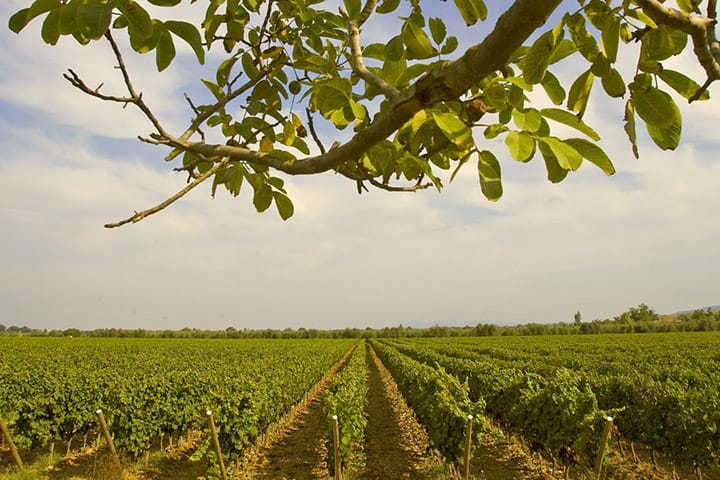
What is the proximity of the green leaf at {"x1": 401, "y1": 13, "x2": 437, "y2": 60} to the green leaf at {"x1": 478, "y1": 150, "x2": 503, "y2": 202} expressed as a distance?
0.73 feet

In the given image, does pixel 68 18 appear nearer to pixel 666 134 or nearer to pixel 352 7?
pixel 352 7

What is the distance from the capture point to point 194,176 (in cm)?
130

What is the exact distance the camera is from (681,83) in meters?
0.67

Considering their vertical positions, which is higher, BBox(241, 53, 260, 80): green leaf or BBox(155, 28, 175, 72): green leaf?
BBox(241, 53, 260, 80): green leaf

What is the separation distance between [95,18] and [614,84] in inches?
34.4

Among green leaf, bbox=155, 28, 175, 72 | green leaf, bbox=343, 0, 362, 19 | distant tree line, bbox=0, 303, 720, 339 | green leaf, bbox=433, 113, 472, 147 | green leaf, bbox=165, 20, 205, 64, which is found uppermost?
green leaf, bbox=343, 0, 362, 19

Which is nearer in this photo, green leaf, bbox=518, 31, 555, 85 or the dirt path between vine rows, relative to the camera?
green leaf, bbox=518, 31, 555, 85

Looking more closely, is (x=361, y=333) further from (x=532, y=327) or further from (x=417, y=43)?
(x=417, y=43)

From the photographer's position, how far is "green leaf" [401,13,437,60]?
0.79 m

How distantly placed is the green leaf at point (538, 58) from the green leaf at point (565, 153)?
0.11 m

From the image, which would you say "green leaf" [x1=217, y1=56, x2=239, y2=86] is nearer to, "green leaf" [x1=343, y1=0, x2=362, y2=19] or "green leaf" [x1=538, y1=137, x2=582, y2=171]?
"green leaf" [x1=343, y1=0, x2=362, y2=19]

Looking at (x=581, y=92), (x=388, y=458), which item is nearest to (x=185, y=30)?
(x=581, y=92)

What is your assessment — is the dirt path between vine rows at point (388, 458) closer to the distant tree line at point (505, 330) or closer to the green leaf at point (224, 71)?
the green leaf at point (224, 71)

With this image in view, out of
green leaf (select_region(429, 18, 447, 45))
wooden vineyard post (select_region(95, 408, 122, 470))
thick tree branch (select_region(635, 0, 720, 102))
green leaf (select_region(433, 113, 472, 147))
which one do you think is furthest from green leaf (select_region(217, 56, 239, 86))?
wooden vineyard post (select_region(95, 408, 122, 470))
